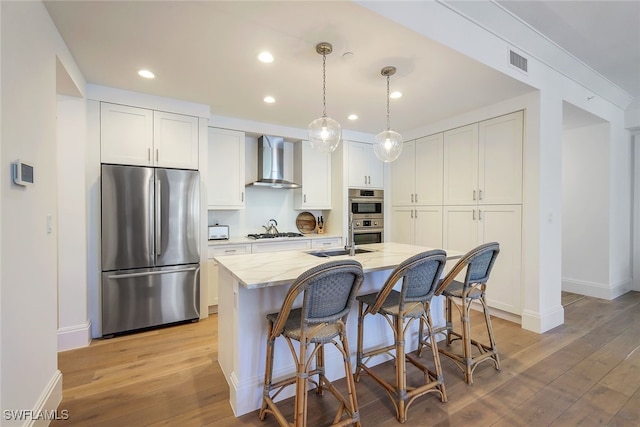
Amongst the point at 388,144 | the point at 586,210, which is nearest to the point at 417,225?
the point at 388,144

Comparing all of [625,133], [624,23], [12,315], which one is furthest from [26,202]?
[625,133]

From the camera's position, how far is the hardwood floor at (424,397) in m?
1.76

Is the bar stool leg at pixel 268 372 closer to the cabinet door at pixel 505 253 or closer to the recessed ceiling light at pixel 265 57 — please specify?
the recessed ceiling light at pixel 265 57

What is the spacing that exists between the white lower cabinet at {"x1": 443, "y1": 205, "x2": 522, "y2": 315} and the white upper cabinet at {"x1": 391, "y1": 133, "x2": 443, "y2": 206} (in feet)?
1.78

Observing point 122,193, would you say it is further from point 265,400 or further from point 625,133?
point 625,133

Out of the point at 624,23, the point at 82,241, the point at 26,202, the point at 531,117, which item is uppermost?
the point at 624,23

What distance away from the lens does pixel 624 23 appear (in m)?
2.57

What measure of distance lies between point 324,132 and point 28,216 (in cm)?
187

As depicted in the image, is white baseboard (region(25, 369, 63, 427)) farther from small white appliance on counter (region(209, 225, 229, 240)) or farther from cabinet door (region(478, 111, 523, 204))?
cabinet door (region(478, 111, 523, 204))

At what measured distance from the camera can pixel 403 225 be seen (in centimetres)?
472

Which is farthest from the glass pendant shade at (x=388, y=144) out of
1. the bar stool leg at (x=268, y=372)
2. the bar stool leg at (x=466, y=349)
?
the bar stool leg at (x=268, y=372)

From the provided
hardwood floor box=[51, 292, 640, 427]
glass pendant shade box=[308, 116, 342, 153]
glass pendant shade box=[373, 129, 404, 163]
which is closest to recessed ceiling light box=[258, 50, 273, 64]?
glass pendant shade box=[308, 116, 342, 153]

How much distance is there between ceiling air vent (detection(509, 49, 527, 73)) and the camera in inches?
104

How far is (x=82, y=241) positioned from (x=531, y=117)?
4.59 m
